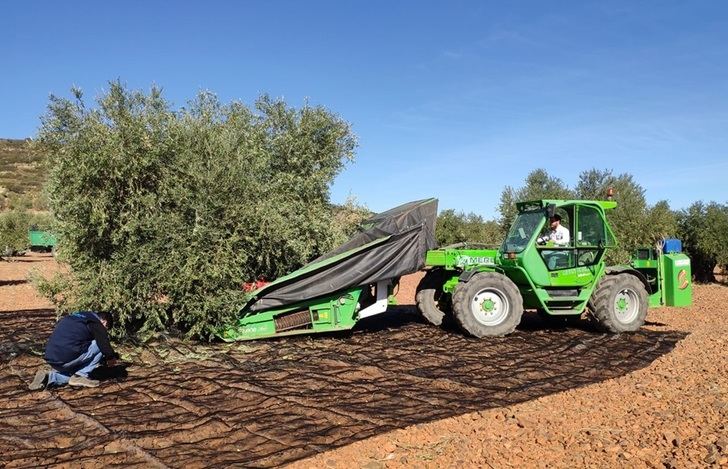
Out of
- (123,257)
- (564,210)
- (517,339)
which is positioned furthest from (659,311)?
(123,257)

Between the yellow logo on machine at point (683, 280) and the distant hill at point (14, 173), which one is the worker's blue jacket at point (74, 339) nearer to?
the yellow logo on machine at point (683, 280)

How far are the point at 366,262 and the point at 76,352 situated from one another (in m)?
4.14

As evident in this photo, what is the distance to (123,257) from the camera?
7.95 meters

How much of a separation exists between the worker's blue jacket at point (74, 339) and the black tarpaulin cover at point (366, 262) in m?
2.34

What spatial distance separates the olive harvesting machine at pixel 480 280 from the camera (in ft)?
28.0

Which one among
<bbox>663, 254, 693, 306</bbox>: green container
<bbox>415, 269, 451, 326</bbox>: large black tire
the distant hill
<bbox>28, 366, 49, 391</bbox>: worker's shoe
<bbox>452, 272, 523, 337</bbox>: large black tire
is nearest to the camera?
<bbox>28, 366, 49, 391</bbox>: worker's shoe

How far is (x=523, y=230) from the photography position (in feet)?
31.5

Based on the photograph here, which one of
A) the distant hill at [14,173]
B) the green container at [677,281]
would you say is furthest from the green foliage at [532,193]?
the distant hill at [14,173]

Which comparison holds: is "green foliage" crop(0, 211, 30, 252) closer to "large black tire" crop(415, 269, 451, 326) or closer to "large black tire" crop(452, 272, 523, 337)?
"large black tire" crop(415, 269, 451, 326)

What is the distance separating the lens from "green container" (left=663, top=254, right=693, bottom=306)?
32.9ft

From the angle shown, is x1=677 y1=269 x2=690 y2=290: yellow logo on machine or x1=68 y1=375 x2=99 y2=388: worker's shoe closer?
x1=68 y1=375 x2=99 y2=388: worker's shoe

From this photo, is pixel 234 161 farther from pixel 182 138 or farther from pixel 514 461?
pixel 514 461

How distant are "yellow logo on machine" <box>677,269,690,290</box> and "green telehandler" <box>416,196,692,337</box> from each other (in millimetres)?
18

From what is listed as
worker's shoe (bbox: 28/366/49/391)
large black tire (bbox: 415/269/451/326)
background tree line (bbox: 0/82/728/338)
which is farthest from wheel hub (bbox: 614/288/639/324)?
worker's shoe (bbox: 28/366/49/391)
